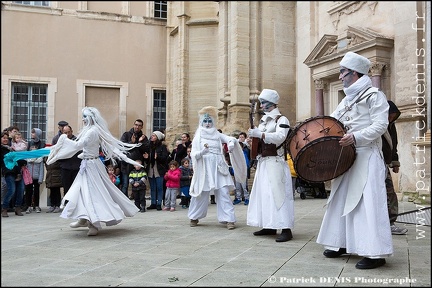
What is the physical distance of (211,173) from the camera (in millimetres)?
7637

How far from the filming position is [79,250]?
563cm

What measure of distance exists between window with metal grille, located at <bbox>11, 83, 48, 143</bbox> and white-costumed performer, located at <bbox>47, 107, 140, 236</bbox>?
53.5ft

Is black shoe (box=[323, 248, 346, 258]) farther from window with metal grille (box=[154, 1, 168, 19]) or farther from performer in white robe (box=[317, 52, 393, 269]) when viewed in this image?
window with metal grille (box=[154, 1, 168, 19])

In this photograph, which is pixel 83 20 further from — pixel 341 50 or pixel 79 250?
pixel 79 250

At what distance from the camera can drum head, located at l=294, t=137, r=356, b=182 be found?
4.55 m

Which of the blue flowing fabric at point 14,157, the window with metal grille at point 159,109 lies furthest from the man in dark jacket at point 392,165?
the window with metal grille at point 159,109

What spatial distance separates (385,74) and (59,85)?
15.1 m

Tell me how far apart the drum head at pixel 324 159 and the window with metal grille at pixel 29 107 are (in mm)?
19507

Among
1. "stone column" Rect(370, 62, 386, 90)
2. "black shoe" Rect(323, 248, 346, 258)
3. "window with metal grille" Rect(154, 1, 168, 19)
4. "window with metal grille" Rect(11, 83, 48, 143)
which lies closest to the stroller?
"stone column" Rect(370, 62, 386, 90)

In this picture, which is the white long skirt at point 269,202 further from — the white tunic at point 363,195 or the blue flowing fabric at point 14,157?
the blue flowing fabric at point 14,157

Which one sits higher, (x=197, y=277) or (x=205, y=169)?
(x=205, y=169)

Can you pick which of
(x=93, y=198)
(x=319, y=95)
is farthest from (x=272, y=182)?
(x=319, y=95)

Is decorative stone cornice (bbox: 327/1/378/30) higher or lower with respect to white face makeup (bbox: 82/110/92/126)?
higher

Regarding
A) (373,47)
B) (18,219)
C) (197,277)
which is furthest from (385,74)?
(197,277)
